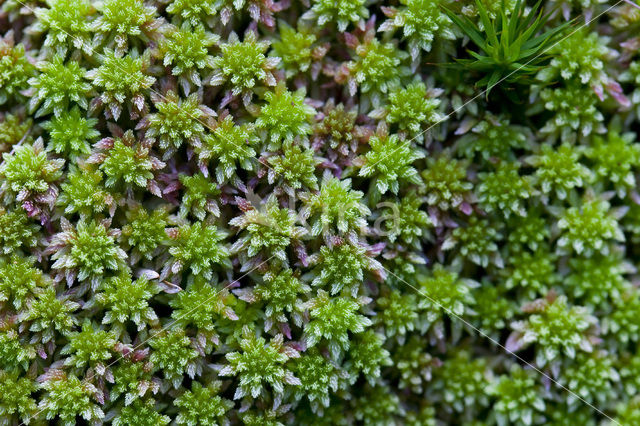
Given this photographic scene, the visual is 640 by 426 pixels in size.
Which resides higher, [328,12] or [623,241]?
[328,12]

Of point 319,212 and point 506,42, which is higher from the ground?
point 506,42

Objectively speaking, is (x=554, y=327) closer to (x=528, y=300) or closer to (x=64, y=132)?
(x=528, y=300)

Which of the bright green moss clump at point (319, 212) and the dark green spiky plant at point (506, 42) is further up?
the dark green spiky plant at point (506, 42)

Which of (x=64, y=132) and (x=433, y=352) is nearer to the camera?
(x=64, y=132)

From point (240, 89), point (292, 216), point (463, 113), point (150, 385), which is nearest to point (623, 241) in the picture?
point (463, 113)

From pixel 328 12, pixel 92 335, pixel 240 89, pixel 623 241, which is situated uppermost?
pixel 328 12

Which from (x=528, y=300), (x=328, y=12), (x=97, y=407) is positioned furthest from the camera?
(x=528, y=300)

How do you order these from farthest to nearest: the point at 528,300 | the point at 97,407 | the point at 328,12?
the point at 528,300, the point at 328,12, the point at 97,407

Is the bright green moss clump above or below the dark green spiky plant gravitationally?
below
